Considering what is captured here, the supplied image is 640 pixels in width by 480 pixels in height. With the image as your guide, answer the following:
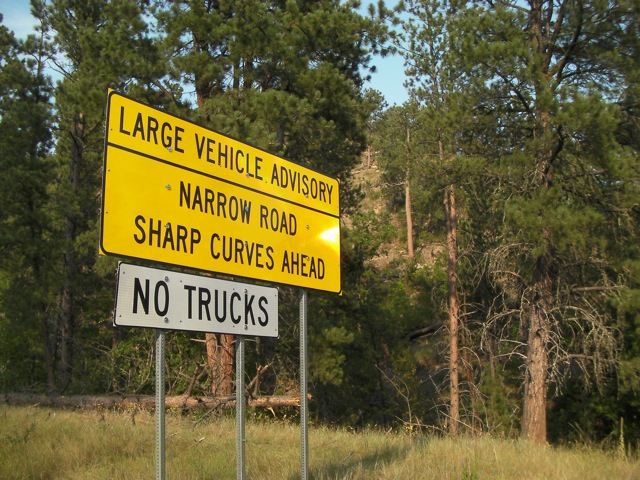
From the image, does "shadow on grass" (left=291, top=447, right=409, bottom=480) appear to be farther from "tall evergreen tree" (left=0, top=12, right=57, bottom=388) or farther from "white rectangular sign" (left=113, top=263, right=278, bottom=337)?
"tall evergreen tree" (left=0, top=12, right=57, bottom=388)

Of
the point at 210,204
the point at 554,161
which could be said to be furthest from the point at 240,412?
the point at 554,161

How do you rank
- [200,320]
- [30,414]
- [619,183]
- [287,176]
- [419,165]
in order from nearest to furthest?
[200,320] → [287,176] → [30,414] → [619,183] → [419,165]

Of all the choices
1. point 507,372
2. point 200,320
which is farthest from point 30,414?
point 507,372

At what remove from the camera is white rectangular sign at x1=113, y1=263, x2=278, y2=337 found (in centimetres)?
377

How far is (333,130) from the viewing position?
17.3m

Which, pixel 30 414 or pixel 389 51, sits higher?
pixel 389 51

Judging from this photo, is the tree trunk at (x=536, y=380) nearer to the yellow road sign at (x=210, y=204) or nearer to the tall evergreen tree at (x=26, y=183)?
the yellow road sign at (x=210, y=204)

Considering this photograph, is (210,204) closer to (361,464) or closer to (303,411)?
(303,411)

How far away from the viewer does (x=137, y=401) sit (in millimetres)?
14336

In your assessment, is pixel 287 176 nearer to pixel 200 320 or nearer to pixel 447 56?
pixel 200 320

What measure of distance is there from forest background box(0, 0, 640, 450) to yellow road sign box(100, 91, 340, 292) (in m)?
6.62

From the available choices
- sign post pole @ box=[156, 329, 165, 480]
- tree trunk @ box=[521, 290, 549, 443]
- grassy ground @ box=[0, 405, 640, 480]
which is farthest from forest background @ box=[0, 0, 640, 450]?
sign post pole @ box=[156, 329, 165, 480]

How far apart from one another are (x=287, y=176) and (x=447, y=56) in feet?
40.5

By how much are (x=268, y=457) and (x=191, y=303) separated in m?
3.95
